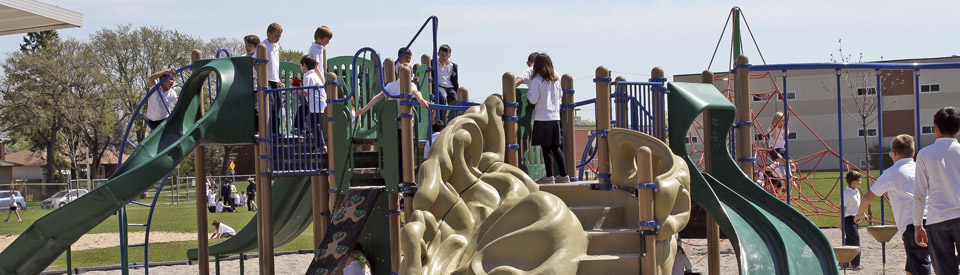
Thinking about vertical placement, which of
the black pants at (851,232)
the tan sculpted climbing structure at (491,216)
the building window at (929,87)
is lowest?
the black pants at (851,232)

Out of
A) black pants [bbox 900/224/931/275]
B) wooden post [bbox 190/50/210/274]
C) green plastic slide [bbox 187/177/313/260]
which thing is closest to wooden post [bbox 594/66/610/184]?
black pants [bbox 900/224/931/275]

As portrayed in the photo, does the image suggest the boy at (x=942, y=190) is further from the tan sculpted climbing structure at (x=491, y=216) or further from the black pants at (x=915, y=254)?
the tan sculpted climbing structure at (x=491, y=216)

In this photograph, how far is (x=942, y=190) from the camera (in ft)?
23.8

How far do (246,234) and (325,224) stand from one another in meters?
3.25

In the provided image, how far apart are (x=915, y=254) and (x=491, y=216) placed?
3.54 m

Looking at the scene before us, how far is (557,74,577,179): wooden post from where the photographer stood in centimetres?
1037

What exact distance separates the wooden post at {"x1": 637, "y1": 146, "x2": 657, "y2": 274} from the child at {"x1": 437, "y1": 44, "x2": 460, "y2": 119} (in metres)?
4.99

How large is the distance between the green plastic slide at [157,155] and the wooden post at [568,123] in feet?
11.6

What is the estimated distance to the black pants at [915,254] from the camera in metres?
8.16

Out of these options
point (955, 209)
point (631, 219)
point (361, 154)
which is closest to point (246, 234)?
point (361, 154)

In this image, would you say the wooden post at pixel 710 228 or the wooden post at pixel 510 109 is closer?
the wooden post at pixel 710 228

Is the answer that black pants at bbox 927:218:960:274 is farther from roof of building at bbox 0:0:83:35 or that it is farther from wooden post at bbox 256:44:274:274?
roof of building at bbox 0:0:83:35

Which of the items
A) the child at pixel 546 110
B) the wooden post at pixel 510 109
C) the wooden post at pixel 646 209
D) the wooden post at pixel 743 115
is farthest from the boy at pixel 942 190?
the wooden post at pixel 510 109

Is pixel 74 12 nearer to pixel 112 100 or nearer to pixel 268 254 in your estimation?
pixel 268 254
